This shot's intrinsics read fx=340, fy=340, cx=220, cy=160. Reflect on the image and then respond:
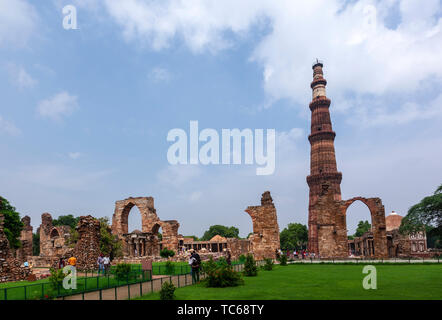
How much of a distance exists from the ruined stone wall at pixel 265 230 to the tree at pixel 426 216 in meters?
12.1

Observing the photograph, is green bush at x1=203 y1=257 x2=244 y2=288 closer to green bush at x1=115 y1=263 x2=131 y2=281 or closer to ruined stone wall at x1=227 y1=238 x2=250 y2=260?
green bush at x1=115 y1=263 x2=131 y2=281

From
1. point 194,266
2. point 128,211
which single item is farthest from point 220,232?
point 194,266

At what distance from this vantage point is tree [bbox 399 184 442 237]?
2786 cm

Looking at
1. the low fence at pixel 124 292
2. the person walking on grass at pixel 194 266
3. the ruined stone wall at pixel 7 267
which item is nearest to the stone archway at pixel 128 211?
the ruined stone wall at pixel 7 267

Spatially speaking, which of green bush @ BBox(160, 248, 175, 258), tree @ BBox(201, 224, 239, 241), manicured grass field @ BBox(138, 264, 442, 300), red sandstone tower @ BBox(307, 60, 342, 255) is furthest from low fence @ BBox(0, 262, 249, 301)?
tree @ BBox(201, 224, 239, 241)

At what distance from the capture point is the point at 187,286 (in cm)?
1163

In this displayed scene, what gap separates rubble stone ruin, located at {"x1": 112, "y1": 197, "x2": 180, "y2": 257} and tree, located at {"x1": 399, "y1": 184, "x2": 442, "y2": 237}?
20824 mm

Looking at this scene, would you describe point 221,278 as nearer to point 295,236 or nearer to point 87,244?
point 87,244

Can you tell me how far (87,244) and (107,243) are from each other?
298 inches

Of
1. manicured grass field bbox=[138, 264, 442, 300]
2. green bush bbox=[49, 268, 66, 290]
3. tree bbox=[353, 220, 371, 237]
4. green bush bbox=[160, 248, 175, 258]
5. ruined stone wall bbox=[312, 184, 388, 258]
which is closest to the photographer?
manicured grass field bbox=[138, 264, 442, 300]

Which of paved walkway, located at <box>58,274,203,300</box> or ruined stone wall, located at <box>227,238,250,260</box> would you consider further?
ruined stone wall, located at <box>227,238,250,260</box>

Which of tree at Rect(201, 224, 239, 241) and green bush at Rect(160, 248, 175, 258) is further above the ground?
green bush at Rect(160, 248, 175, 258)
